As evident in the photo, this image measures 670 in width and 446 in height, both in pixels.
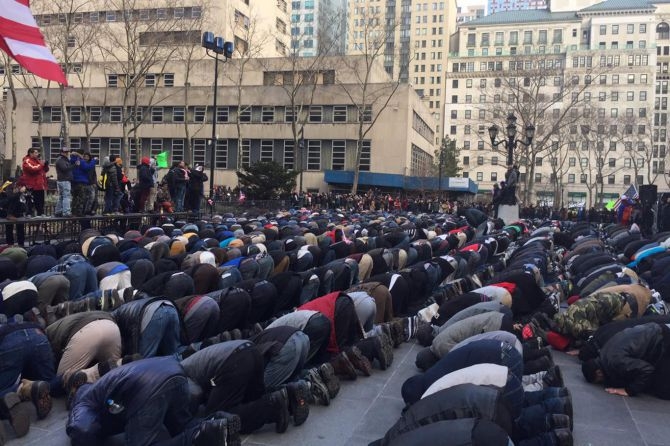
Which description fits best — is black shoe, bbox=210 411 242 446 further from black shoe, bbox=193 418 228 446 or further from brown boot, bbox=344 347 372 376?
brown boot, bbox=344 347 372 376

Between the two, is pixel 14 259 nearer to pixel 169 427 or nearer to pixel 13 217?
pixel 13 217

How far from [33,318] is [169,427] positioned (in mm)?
3499

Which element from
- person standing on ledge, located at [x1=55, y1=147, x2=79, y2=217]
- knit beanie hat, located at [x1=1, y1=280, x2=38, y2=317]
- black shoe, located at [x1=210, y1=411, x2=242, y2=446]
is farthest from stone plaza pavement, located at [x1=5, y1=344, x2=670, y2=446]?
person standing on ledge, located at [x1=55, y1=147, x2=79, y2=217]

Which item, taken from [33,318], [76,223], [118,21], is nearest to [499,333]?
[33,318]

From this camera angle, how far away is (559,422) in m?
4.87

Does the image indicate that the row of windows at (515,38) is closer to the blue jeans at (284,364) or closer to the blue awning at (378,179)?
the blue awning at (378,179)

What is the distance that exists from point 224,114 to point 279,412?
46879 millimetres

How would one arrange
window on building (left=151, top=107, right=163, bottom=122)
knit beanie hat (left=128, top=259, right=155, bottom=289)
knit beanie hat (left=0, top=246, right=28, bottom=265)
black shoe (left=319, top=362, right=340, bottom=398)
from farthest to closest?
window on building (left=151, top=107, right=163, bottom=122), knit beanie hat (left=0, top=246, right=28, bottom=265), knit beanie hat (left=128, top=259, right=155, bottom=289), black shoe (left=319, top=362, right=340, bottom=398)

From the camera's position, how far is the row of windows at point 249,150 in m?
48.2

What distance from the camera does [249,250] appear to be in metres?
12.3

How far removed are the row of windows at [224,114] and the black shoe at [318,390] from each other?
41.4m

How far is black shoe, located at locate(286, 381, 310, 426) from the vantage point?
5582mm

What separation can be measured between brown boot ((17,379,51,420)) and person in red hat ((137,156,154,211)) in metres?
12.6

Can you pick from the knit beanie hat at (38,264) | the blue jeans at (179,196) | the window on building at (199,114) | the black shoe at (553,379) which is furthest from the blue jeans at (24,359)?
the window on building at (199,114)
